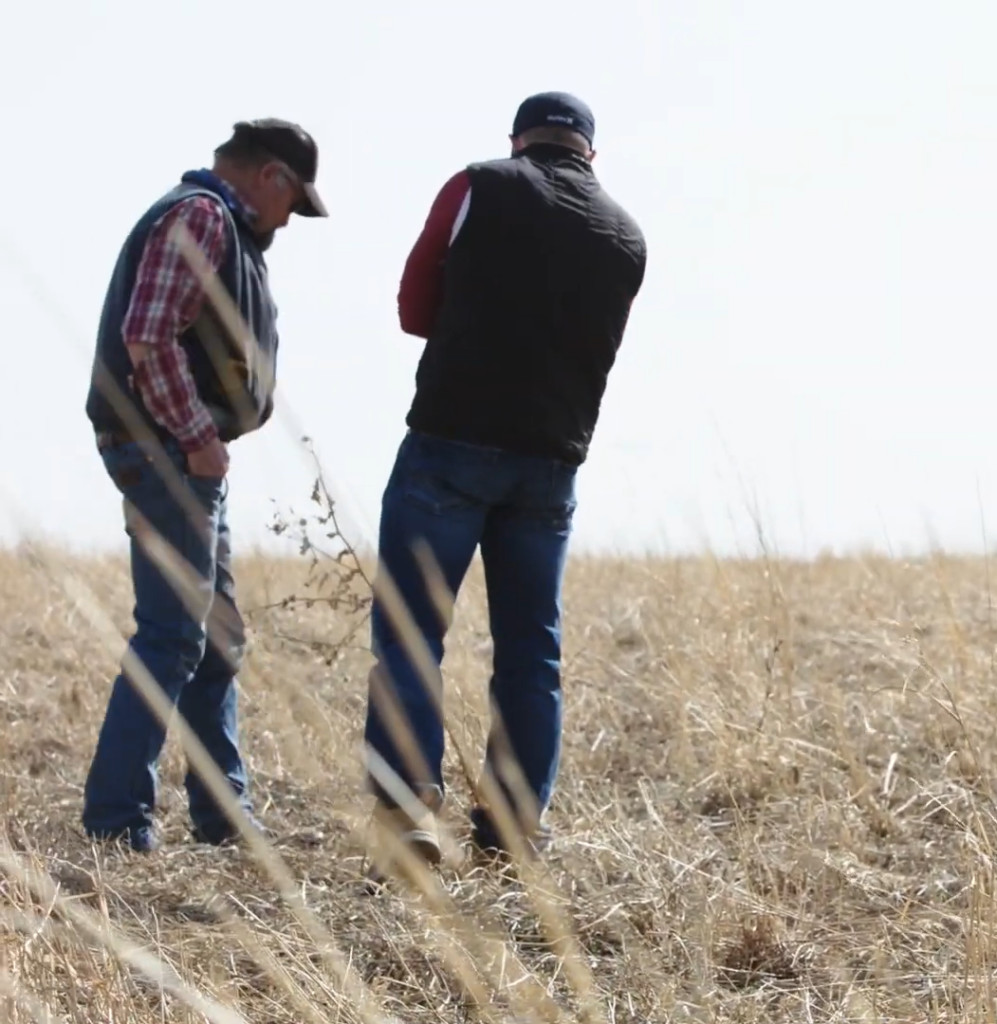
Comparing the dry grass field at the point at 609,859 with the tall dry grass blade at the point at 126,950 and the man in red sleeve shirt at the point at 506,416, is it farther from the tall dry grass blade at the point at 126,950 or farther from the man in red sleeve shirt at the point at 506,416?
the man in red sleeve shirt at the point at 506,416

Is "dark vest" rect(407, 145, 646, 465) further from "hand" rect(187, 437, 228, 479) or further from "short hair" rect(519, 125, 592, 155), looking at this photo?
"hand" rect(187, 437, 228, 479)

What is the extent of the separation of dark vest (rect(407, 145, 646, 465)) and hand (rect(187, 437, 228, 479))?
0.47 meters

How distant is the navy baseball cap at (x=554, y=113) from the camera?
405 cm

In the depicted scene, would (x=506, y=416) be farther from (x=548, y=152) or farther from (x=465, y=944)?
(x=465, y=944)

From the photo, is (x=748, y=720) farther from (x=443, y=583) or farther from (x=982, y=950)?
(x=982, y=950)

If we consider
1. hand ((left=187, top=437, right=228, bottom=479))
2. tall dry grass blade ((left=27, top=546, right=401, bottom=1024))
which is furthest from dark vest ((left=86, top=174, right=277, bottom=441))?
tall dry grass blade ((left=27, top=546, right=401, bottom=1024))

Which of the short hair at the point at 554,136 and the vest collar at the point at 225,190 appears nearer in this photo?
the short hair at the point at 554,136

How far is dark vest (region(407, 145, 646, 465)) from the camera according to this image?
3.89 meters

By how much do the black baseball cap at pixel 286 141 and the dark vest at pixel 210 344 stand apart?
164 millimetres

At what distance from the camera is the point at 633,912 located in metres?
3.36

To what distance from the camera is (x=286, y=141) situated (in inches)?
167

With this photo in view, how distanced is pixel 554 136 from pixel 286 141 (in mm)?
680

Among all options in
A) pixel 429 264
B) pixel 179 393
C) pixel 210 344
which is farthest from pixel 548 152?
pixel 179 393

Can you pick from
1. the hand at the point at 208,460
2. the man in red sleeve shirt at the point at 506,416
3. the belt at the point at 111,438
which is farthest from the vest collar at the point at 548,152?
the belt at the point at 111,438
